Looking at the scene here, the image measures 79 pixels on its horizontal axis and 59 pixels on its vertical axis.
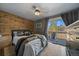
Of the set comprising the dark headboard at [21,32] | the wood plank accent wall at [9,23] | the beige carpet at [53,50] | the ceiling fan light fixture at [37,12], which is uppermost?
the ceiling fan light fixture at [37,12]

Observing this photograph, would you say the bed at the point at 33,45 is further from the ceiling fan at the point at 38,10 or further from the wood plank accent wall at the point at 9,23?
the ceiling fan at the point at 38,10

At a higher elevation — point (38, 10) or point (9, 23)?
point (38, 10)

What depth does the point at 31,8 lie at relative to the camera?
5.38 ft

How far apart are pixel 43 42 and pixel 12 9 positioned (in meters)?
0.64

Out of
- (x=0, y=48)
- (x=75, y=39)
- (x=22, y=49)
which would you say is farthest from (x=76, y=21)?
(x=0, y=48)

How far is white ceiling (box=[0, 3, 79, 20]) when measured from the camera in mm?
1615

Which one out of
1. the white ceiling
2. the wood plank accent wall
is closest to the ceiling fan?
the white ceiling

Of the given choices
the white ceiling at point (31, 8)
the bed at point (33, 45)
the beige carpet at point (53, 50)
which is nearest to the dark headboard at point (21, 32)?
the bed at point (33, 45)

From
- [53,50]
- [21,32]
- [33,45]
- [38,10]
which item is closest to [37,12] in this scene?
[38,10]

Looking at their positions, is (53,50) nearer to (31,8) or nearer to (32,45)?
(32,45)

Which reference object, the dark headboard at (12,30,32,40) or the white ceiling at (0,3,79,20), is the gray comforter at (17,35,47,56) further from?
the white ceiling at (0,3,79,20)

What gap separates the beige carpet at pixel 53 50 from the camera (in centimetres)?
163

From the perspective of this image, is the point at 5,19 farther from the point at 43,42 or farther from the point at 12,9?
the point at 43,42

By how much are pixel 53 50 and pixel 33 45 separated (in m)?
0.29
